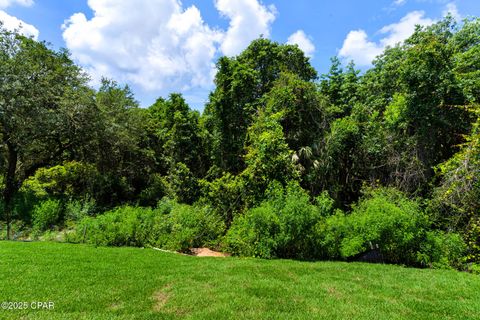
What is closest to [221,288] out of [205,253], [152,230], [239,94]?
[205,253]

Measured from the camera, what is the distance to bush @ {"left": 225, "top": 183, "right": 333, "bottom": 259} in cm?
763

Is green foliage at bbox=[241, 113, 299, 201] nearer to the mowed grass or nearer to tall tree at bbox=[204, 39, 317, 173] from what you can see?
tall tree at bbox=[204, 39, 317, 173]

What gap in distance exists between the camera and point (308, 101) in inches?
468

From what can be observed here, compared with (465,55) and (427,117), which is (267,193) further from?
(465,55)

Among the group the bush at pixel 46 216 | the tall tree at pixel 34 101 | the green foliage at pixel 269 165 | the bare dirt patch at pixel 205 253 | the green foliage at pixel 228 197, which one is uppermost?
the tall tree at pixel 34 101

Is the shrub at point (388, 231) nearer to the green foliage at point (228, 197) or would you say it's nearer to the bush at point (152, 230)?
the green foliage at point (228, 197)

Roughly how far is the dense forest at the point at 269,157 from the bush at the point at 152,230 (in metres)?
0.04

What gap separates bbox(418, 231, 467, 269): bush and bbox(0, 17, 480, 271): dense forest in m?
0.04

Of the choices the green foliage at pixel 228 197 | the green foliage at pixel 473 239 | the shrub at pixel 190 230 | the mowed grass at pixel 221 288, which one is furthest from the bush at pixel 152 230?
the green foliage at pixel 473 239

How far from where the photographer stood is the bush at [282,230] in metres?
7.63

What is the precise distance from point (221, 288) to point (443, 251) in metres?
6.17

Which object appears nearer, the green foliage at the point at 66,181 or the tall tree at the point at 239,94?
the tall tree at the point at 239,94

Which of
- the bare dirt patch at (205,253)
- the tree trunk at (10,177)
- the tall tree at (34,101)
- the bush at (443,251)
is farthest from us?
the tree trunk at (10,177)

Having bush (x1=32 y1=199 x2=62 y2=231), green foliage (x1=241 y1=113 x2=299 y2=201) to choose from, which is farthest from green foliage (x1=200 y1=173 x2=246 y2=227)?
bush (x1=32 y1=199 x2=62 y2=231)
